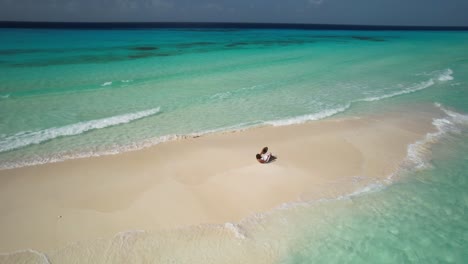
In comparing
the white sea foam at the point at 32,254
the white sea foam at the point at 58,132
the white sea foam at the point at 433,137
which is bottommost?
the white sea foam at the point at 32,254

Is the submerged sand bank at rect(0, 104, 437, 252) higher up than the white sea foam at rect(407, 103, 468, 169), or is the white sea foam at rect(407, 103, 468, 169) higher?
the white sea foam at rect(407, 103, 468, 169)

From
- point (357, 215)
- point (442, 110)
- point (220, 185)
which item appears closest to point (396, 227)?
point (357, 215)

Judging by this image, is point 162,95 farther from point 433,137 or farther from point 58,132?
point 433,137

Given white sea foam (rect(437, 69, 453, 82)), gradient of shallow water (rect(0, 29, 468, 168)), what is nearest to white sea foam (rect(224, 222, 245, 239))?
gradient of shallow water (rect(0, 29, 468, 168))

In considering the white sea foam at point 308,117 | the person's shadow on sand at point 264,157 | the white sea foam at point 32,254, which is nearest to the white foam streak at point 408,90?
the white sea foam at point 308,117

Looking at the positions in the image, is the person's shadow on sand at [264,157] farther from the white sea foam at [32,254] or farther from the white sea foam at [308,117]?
the white sea foam at [32,254]

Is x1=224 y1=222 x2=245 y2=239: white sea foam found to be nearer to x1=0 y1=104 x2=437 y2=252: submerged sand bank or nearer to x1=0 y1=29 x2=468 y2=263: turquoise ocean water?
x1=0 y1=29 x2=468 y2=263: turquoise ocean water

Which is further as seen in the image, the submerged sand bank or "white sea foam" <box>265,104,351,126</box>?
"white sea foam" <box>265,104,351,126</box>
